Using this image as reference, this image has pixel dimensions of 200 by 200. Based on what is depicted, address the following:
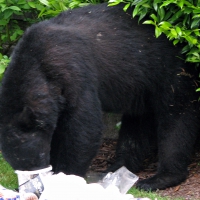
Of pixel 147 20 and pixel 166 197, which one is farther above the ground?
pixel 147 20

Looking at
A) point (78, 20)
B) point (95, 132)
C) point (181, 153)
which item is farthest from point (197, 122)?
point (78, 20)

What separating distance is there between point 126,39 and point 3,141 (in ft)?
5.12

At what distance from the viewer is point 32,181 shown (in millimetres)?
4469

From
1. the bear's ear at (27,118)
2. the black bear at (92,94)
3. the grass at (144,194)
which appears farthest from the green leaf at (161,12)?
the grass at (144,194)

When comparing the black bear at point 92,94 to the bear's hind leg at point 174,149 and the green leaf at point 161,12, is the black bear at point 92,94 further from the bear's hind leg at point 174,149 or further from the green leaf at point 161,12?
the green leaf at point 161,12

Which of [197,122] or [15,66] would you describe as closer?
[15,66]

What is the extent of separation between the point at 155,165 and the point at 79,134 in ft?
5.76

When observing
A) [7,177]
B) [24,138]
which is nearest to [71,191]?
[24,138]

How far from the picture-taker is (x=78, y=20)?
5.19 metres

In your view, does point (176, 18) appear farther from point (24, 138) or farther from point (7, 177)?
point (7, 177)

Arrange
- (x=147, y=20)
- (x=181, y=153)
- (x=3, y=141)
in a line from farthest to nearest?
(x=181, y=153) → (x=147, y=20) → (x=3, y=141)

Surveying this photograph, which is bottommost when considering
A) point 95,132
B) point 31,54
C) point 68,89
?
point 95,132

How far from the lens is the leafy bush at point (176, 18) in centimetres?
486

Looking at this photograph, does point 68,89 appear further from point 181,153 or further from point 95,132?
point 181,153
